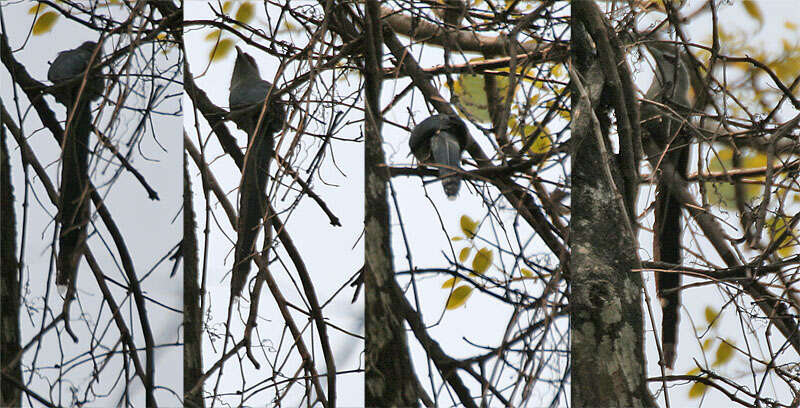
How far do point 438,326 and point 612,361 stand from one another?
Result: 0.21m

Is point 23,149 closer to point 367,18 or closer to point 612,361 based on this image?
point 367,18

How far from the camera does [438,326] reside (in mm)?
867

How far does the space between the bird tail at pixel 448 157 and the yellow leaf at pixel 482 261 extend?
9 cm

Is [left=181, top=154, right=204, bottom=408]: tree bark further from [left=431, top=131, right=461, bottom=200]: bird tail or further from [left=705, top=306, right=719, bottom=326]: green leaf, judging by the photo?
[left=705, top=306, right=719, bottom=326]: green leaf

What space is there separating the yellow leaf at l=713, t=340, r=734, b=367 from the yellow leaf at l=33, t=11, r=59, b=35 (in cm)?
111

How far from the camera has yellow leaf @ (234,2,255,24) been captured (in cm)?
106

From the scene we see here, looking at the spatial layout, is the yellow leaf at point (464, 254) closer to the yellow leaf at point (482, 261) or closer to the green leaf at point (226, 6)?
the yellow leaf at point (482, 261)

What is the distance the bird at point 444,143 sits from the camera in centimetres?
87

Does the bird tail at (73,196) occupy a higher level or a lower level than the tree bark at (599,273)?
higher

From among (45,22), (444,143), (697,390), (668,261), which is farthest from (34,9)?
(697,390)

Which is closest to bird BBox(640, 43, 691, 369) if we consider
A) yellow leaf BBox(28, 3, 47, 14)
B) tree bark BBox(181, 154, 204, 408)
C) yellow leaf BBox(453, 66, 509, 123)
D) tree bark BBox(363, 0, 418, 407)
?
yellow leaf BBox(453, 66, 509, 123)

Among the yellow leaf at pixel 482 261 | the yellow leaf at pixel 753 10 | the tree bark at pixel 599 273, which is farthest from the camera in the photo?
the yellow leaf at pixel 753 10

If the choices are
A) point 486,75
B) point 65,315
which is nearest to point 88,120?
point 65,315

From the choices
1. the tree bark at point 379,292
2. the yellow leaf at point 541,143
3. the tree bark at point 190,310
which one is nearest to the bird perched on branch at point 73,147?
the tree bark at point 190,310
